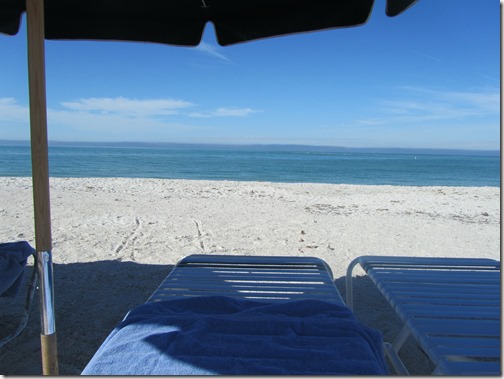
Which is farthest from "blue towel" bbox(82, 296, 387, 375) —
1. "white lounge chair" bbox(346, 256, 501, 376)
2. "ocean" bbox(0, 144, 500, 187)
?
"ocean" bbox(0, 144, 500, 187)

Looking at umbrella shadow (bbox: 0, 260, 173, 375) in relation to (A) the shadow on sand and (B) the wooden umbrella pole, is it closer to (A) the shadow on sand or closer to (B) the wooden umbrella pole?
(A) the shadow on sand

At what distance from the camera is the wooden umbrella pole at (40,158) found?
1.24 m

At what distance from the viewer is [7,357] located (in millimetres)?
2121

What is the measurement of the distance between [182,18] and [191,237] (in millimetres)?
2935

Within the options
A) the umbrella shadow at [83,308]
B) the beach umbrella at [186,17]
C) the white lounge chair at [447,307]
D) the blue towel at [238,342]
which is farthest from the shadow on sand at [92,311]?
the beach umbrella at [186,17]

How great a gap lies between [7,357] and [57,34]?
76.2 inches

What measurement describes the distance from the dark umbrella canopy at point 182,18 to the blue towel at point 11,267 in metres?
1.32

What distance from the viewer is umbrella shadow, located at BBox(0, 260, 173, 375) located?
2.11 m

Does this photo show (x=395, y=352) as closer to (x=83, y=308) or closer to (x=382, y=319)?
(x=382, y=319)

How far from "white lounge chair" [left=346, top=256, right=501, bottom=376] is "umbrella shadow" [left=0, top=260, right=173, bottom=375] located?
160 cm

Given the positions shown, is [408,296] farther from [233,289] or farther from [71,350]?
[71,350]

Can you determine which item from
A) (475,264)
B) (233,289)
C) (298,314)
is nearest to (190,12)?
(233,289)

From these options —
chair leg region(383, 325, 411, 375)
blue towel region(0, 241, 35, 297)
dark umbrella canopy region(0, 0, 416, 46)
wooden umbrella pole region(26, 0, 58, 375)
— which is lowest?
chair leg region(383, 325, 411, 375)

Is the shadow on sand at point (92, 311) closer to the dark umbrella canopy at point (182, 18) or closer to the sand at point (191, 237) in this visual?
the sand at point (191, 237)
